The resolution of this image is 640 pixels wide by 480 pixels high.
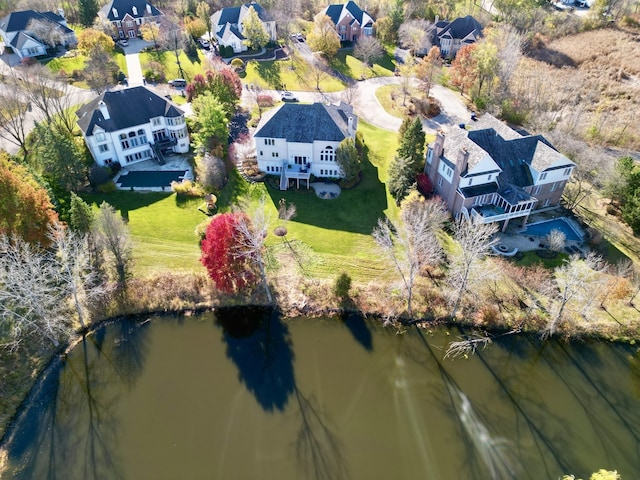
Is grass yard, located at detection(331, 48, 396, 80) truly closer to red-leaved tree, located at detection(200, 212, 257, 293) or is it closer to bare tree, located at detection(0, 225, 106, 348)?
red-leaved tree, located at detection(200, 212, 257, 293)

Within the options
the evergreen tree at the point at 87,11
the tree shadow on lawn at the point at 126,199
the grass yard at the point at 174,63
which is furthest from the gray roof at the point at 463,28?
the evergreen tree at the point at 87,11

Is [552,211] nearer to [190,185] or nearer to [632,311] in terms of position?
[632,311]

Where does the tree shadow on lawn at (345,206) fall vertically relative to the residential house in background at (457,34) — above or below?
below

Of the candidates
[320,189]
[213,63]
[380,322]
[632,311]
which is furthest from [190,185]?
[632,311]

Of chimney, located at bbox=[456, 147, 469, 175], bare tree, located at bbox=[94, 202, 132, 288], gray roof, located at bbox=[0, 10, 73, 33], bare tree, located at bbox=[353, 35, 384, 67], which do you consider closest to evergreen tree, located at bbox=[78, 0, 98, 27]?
gray roof, located at bbox=[0, 10, 73, 33]

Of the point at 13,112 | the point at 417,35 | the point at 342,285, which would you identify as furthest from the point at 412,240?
the point at 417,35

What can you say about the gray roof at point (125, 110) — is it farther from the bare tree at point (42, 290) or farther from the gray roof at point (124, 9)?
the gray roof at point (124, 9)
